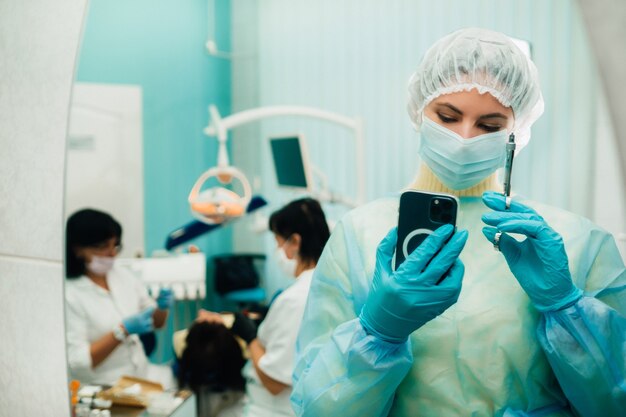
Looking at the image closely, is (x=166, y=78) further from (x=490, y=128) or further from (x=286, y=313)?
(x=490, y=128)

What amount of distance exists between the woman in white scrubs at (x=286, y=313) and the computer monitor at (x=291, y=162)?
821 millimetres

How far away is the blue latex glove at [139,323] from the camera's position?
3.89ft

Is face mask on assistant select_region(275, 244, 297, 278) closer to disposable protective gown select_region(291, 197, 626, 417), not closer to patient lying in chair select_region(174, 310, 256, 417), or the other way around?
patient lying in chair select_region(174, 310, 256, 417)

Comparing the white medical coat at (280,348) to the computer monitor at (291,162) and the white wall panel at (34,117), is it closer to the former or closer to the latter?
the white wall panel at (34,117)

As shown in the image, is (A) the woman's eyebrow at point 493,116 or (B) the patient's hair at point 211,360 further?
(B) the patient's hair at point 211,360

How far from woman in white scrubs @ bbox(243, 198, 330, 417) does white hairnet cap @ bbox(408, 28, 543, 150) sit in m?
0.49

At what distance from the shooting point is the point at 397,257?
0.66 m

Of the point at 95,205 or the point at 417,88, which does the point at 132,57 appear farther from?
the point at 417,88

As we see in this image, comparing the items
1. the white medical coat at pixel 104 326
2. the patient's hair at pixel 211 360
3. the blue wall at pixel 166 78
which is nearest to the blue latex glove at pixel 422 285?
the white medical coat at pixel 104 326

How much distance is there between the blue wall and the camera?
1502 mm

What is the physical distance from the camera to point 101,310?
116 centimetres

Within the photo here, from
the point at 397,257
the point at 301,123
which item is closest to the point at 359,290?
the point at 397,257

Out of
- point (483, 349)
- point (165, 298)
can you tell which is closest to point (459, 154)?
point (483, 349)

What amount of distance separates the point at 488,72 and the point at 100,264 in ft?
3.06
